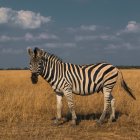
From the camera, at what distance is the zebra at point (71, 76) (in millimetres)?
10611

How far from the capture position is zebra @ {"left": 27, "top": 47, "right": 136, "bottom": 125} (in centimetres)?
1061

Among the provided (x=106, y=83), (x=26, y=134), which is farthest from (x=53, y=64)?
(x=26, y=134)

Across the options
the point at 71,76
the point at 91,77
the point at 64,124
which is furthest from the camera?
the point at 91,77

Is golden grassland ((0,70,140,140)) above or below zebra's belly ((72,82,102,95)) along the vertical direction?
below

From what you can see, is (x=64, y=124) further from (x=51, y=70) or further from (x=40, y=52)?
(x=40, y=52)

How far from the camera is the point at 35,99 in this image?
571 inches

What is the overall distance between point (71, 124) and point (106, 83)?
5.61 ft

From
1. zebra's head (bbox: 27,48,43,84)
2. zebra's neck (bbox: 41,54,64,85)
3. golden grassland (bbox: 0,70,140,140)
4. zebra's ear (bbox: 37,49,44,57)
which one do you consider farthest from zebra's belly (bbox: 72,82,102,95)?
zebra's ear (bbox: 37,49,44,57)

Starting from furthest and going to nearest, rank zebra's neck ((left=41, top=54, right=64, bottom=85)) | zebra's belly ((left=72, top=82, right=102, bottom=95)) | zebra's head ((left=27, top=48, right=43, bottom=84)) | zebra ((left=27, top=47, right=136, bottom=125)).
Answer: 1. zebra's belly ((left=72, top=82, right=102, bottom=95))
2. zebra's neck ((left=41, top=54, right=64, bottom=85))
3. zebra ((left=27, top=47, right=136, bottom=125))
4. zebra's head ((left=27, top=48, right=43, bottom=84))

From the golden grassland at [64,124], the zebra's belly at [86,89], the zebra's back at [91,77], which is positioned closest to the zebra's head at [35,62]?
the zebra's back at [91,77]

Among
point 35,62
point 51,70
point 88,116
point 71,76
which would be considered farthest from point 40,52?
point 88,116

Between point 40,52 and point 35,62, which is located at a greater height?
point 40,52

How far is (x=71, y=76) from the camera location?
435 inches

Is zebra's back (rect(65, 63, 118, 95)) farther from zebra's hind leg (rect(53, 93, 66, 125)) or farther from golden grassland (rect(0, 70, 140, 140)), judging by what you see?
golden grassland (rect(0, 70, 140, 140))
